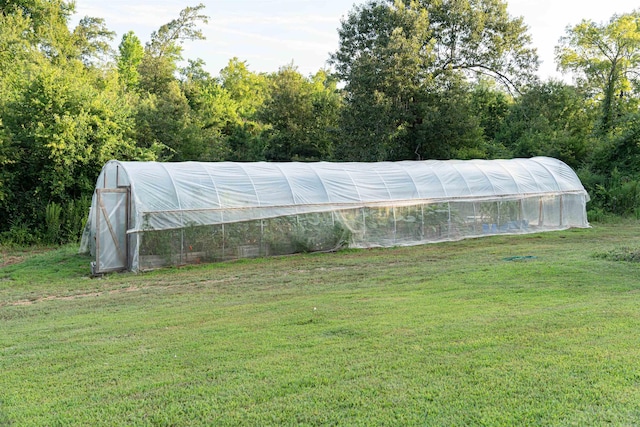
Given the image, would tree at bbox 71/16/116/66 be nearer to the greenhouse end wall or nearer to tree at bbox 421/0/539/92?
tree at bbox 421/0/539/92

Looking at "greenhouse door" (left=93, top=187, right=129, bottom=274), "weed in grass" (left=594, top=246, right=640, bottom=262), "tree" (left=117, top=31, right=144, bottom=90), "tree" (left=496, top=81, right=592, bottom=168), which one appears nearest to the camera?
"weed in grass" (left=594, top=246, right=640, bottom=262)

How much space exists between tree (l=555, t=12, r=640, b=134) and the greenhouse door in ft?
85.7

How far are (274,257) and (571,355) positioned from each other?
946 centimetres

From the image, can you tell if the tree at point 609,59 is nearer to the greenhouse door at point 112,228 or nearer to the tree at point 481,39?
the tree at point 481,39

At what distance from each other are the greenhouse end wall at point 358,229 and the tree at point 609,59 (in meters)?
14.7

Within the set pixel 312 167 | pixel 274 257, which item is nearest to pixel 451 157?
pixel 312 167

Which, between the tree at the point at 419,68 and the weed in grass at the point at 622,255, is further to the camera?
the tree at the point at 419,68

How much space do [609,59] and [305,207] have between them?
27.1 metres

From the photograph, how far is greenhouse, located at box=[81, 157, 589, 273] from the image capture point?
12055mm

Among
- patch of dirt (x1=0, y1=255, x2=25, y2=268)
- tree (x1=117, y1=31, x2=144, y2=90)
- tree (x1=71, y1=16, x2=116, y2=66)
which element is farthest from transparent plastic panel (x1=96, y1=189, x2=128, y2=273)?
tree (x1=117, y1=31, x2=144, y2=90)

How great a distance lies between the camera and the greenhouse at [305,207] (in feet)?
39.5

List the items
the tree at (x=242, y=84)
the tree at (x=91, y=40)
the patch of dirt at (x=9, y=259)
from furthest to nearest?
the tree at (x=242, y=84), the tree at (x=91, y=40), the patch of dirt at (x=9, y=259)

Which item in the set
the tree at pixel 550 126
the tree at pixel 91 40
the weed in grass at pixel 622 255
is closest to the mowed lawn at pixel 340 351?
the weed in grass at pixel 622 255

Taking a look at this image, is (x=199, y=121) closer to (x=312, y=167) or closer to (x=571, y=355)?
(x=312, y=167)
